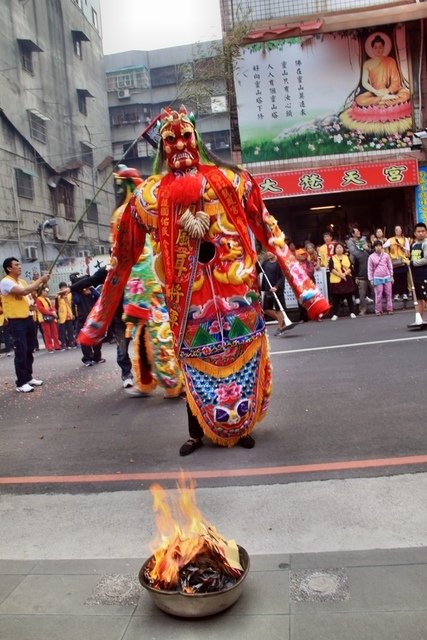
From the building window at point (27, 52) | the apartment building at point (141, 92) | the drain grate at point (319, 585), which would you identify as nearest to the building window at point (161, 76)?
the apartment building at point (141, 92)

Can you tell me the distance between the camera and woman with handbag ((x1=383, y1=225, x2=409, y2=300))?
1218 cm

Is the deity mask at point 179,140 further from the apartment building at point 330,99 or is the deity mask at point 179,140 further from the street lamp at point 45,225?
the street lamp at point 45,225

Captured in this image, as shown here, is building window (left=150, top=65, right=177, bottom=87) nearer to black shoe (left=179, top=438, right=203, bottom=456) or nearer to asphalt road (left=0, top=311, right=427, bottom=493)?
asphalt road (left=0, top=311, right=427, bottom=493)

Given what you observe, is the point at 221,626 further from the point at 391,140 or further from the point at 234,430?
the point at 391,140

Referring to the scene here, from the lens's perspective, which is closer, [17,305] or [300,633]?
[300,633]

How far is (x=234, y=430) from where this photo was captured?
400cm

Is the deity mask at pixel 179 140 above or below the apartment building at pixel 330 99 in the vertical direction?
below

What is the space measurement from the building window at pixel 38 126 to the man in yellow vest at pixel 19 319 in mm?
14012

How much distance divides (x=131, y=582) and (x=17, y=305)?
5435 mm

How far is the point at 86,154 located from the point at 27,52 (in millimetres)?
4352

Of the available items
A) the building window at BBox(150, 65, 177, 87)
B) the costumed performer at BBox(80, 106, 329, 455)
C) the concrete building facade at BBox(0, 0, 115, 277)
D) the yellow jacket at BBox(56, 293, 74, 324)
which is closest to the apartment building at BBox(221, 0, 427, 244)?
the yellow jacket at BBox(56, 293, 74, 324)

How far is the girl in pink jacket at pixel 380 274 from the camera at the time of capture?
11086 millimetres

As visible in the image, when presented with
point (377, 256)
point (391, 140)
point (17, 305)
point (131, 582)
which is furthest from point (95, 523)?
point (391, 140)

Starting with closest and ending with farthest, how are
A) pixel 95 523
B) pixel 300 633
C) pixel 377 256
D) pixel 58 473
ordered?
1. pixel 300 633
2. pixel 95 523
3. pixel 58 473
4. pixel 377 256
